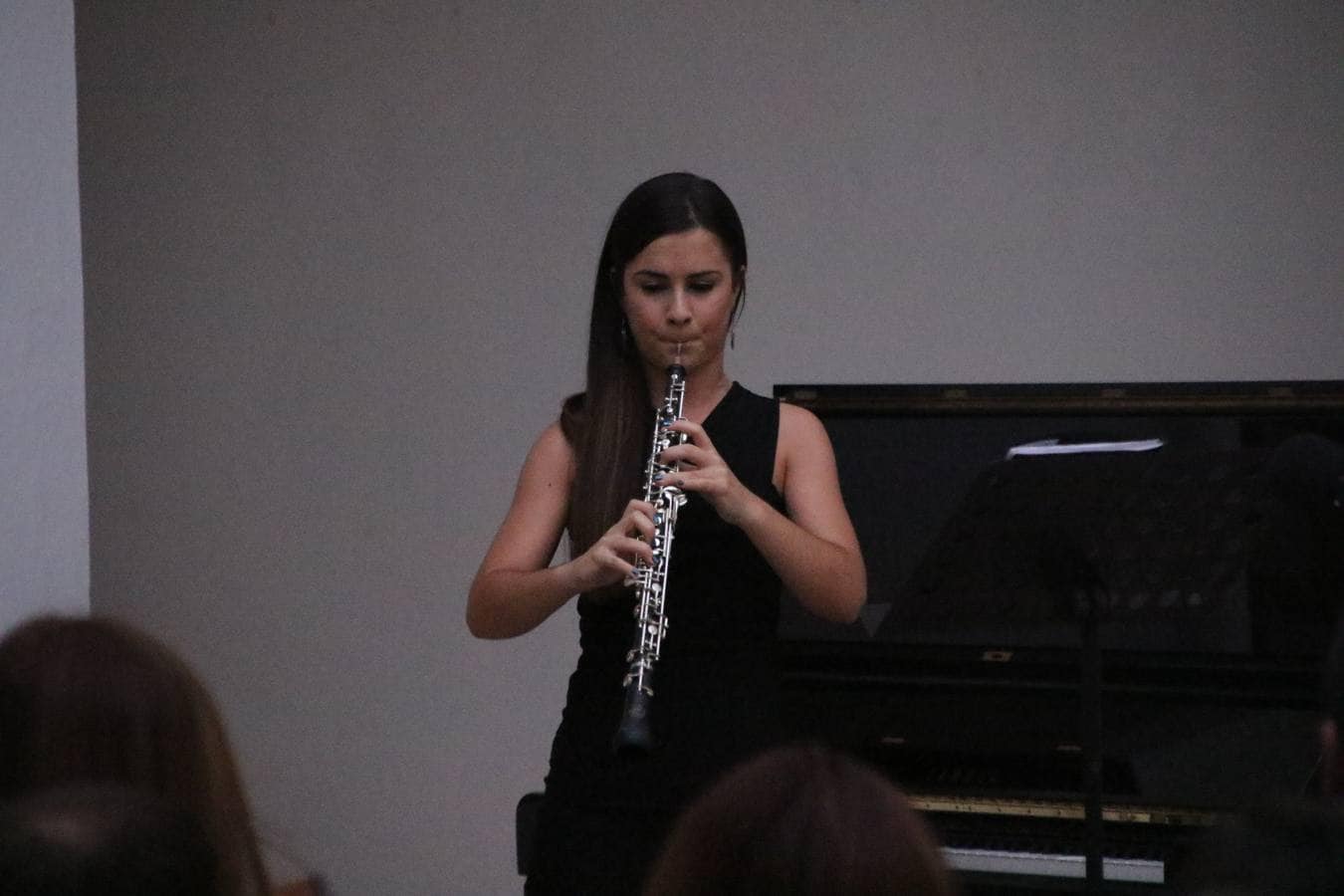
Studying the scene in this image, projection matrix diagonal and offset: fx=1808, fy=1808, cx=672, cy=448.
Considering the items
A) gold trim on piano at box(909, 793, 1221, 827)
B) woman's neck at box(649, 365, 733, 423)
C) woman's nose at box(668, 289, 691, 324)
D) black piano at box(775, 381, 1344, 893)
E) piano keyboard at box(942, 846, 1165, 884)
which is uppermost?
woman's nose at box(668, 289, 691, 324)

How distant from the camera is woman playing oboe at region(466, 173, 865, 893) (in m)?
2.33

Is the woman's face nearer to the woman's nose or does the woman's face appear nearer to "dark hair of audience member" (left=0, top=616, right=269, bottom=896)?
the woman's nose

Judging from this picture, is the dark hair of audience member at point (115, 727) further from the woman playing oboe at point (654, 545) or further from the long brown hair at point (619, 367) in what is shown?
the long brown hair at point (619, 367)

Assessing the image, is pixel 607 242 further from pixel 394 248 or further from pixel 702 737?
pixel 394 248

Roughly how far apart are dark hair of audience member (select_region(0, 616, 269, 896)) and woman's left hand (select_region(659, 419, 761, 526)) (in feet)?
3.07

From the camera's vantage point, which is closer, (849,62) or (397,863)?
(849,62)

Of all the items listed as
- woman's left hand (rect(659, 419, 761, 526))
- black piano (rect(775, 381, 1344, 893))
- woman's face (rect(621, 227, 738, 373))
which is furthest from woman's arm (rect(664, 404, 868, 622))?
black piano (rect(775, 381, 1344, 893))

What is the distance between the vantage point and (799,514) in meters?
2.46

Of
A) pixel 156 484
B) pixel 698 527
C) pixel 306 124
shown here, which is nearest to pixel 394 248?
pixel 306 124

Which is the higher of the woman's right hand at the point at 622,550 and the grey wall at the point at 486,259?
the grey wall at the point at 486,259

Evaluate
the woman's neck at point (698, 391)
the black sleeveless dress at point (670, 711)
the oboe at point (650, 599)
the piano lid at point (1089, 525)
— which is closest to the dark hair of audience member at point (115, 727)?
the oboe at point (650, 599)

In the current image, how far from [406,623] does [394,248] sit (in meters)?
0.98

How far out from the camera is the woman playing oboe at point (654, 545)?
91.9 inches

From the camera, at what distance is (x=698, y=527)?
2424 mm
